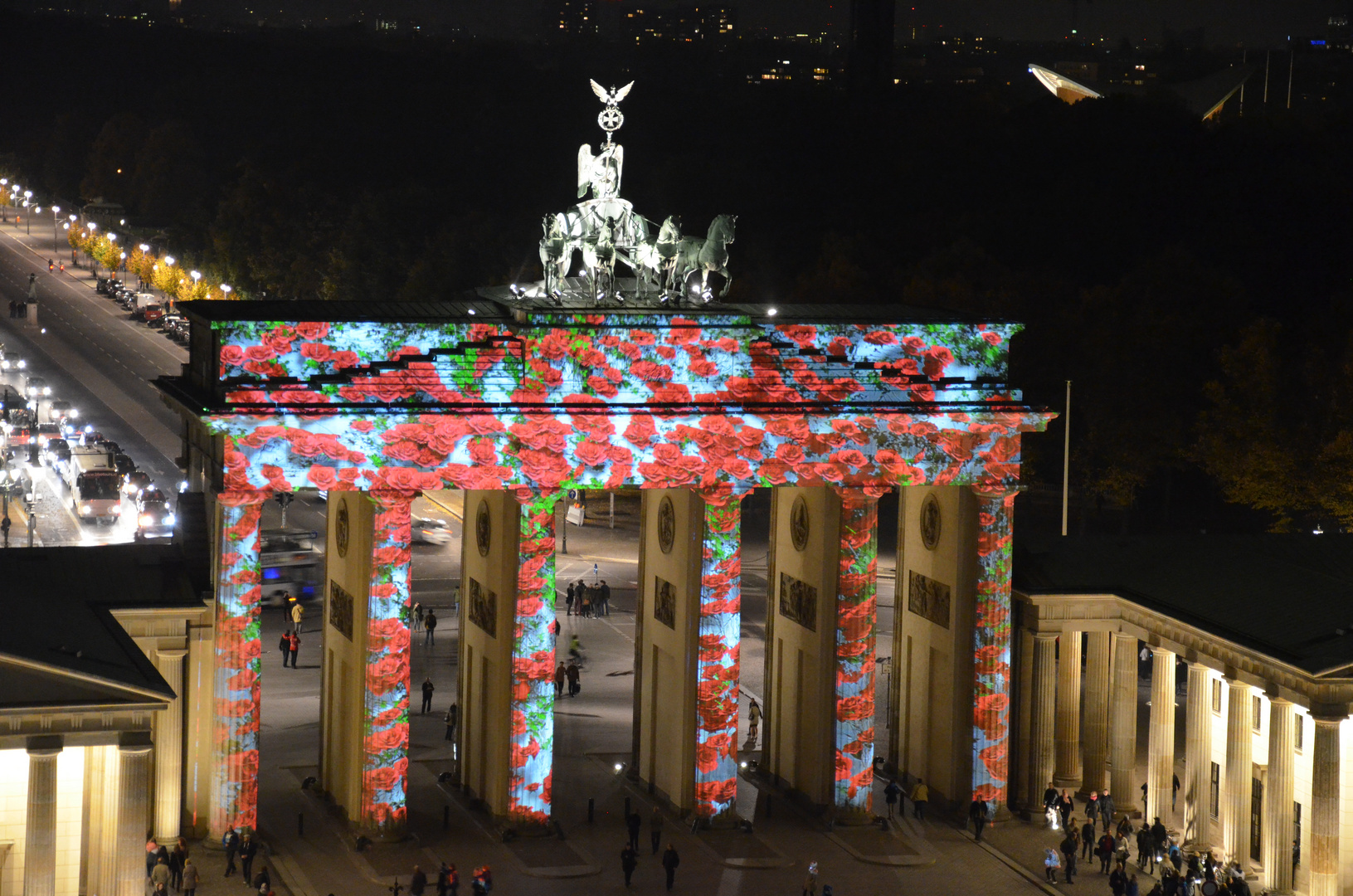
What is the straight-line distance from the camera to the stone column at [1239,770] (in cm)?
7062

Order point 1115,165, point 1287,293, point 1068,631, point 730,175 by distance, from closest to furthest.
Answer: point 1068,631 → point 1287,293 → point 1115,165 → point 730,175

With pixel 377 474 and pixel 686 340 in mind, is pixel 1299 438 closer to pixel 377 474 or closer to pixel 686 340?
pixel 686 340

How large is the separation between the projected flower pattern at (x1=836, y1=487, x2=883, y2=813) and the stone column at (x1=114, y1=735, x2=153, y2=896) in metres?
21.6

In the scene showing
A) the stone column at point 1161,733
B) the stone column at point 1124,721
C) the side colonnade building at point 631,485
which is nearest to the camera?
the side colonnade building at point 631,485

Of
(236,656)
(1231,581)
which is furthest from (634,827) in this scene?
(1231,581)

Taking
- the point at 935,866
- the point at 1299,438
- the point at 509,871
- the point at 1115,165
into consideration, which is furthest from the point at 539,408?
the point at 1115,165

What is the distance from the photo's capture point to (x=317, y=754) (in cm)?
7956

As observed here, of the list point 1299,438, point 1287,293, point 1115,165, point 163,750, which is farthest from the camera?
point 1115,165

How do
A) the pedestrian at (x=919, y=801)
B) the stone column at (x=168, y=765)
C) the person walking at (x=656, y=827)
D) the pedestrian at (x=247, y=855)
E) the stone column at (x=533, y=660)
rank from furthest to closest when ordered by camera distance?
the pedestrian at (x=919, y=801), the person walking at (x=656, y=827), the stone column at (x=533, y=660), the stone column at (x=168, y=765), the pedestrian at (x=247, y=855)

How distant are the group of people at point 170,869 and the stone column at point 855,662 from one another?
64.4 feet

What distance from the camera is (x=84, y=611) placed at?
67.5 meters

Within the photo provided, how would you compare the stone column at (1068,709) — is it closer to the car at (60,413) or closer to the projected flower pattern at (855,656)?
the projected flower pattern at (855,656)

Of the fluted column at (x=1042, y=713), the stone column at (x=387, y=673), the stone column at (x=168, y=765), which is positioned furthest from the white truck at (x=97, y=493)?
the fluted column at (x=1042, y=713)

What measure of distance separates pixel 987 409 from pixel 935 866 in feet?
44.3
